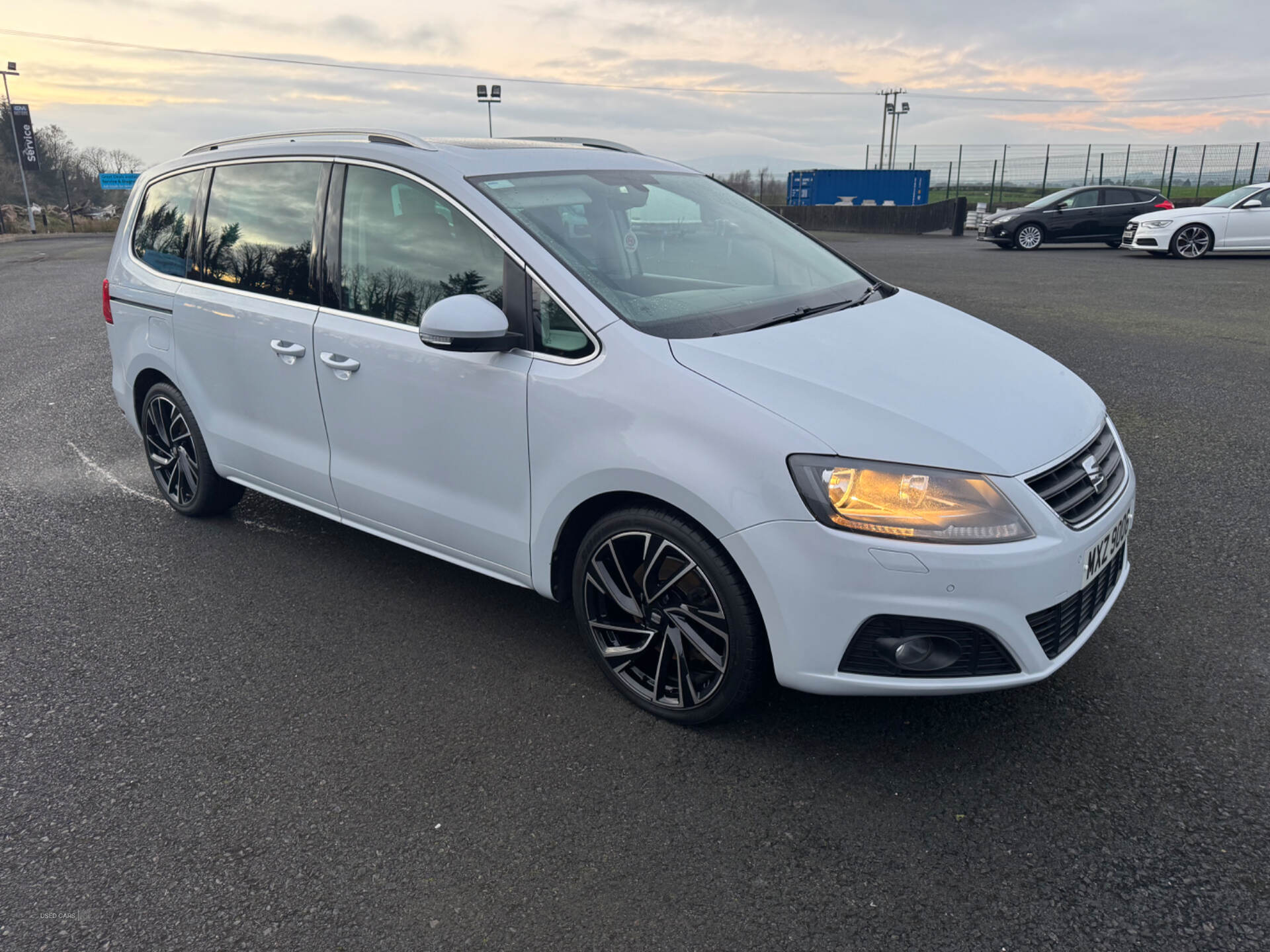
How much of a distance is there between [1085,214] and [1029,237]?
1308 mm

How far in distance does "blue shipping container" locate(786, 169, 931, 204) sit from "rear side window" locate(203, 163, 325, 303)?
4020 cm

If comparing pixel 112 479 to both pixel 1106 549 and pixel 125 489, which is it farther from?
pixel 1106 549

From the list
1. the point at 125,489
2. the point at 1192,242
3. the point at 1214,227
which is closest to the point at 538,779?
the point at 125,489

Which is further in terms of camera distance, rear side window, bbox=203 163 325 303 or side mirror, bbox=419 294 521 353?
rear side window, bbox=203 163 325 303

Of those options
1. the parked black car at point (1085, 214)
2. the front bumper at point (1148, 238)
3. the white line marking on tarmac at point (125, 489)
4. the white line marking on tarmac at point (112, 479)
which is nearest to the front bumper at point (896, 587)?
the white line marking on tarmac at point (125, 489)

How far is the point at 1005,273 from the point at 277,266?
49.5 feet

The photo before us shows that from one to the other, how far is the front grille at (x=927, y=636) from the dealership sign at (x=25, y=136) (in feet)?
225

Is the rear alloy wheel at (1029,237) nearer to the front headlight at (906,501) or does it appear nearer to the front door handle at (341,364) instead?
the front door handle at (341,364)

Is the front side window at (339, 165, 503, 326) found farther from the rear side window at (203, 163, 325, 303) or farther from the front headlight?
the front headlight

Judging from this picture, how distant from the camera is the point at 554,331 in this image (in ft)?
10.0

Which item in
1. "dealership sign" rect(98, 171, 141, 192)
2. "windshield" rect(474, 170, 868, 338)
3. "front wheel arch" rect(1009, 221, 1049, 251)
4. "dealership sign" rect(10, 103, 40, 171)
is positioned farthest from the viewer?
"dealership sign" rect(98, 171, 141, 192)

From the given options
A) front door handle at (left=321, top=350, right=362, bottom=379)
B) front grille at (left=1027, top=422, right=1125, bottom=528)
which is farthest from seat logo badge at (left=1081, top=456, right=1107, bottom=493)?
front door handle at (left=321, top=350, right=362, bottom=379)

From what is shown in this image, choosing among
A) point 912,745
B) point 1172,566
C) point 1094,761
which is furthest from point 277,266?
point 1172,566

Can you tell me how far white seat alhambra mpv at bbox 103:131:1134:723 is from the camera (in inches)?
100
